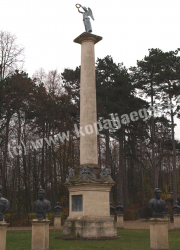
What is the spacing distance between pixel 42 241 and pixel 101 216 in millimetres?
4663

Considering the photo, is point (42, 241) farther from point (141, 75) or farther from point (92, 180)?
point (141, 75)

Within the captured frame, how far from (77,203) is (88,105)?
4.70 meters

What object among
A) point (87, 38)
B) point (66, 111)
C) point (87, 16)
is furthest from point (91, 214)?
point (66, 111)

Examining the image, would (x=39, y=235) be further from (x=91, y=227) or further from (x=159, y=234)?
(x=91, y=227)

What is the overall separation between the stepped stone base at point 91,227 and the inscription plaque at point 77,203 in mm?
403

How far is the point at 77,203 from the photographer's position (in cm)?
1383

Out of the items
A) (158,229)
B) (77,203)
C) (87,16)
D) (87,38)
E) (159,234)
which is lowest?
(159,234)

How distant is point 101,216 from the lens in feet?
44.5

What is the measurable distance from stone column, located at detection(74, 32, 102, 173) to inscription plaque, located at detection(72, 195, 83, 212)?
158cm

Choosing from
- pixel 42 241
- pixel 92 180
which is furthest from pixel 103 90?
pixel 42 241

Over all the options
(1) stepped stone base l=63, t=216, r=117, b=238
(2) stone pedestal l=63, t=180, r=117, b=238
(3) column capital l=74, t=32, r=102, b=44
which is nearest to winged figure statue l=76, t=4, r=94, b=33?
(3) column capital l=74, t=32, r=102, b=44

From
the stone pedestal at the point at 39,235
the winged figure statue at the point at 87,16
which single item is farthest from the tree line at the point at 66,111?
the stone pedestal at the point at 39,235

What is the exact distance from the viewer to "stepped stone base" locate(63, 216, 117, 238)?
1291cm

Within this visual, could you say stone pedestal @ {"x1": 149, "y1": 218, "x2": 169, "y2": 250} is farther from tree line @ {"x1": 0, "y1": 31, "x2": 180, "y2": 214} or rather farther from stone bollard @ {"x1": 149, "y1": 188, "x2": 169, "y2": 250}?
tree line @ {"x1": 0, "y1": 31, "x2": 180, "y2": 214}
